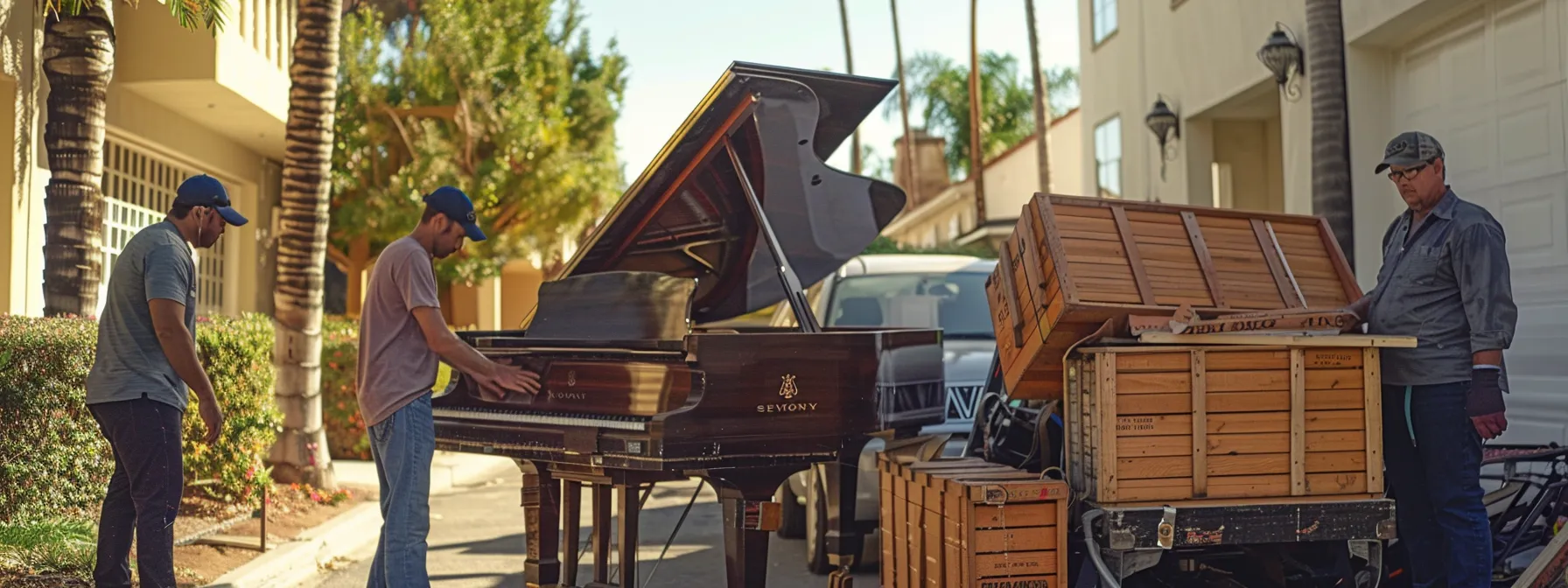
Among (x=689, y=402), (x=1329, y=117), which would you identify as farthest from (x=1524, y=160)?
(x=689, y=402)

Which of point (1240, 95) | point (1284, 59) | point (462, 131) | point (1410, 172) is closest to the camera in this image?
point (1410, 172)

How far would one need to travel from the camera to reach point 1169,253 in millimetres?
6301

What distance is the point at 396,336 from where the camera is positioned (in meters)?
6.04

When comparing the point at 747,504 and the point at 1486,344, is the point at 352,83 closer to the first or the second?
the point at 747,504

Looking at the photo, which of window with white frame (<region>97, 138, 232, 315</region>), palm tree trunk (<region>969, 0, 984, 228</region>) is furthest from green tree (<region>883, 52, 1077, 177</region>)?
window with white frame (<region>97, 138, 232, 315</region>)

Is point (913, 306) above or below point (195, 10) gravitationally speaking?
below

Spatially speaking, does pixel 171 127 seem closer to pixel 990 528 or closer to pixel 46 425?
pixel 46 425

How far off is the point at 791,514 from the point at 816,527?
4.46ft

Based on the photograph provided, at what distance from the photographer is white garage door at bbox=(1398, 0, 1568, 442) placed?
8.84 meters

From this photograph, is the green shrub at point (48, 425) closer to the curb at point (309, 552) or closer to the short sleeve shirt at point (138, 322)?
the curb at point (309, 552)

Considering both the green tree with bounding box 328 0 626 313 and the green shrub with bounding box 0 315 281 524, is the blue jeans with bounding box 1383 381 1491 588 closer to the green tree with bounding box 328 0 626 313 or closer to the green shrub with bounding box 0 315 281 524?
the green shrub with bounding box 0 315 281 524

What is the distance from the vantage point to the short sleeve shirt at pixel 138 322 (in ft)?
19.6

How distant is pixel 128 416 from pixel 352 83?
18.3 metres

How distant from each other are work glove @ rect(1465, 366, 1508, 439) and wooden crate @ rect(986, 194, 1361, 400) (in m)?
0.87
